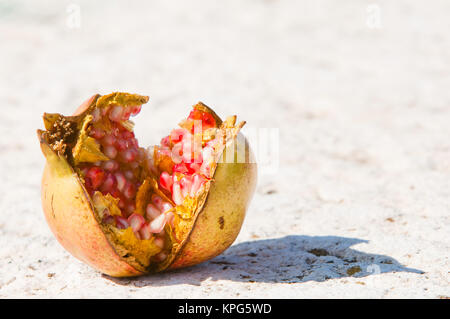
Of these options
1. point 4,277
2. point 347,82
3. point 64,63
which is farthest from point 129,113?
point 64,63

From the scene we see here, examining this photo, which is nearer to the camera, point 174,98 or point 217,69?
point 174,98

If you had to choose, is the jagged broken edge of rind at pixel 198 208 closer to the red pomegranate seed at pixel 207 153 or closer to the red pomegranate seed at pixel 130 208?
the red pomegranate seed at pixel 207 153

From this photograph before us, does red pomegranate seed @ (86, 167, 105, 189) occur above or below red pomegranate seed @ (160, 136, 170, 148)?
below

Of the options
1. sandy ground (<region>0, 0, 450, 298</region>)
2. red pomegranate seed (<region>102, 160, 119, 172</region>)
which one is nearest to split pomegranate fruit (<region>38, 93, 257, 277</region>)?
red pomegranate seed (<region>102, 160, 119, 172</region>)

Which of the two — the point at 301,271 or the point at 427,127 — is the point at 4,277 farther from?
the point at 427,127

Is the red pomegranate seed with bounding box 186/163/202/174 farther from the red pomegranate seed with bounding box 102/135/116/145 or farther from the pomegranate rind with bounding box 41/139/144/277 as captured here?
the pomegranate rind with bounding box 41/139/144/277

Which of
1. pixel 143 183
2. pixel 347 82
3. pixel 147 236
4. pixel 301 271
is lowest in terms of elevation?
pixel 301 271

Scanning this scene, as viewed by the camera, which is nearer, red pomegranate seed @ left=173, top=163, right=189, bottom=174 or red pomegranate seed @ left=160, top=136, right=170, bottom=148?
red pomegranate seed @ left=173, top=163, right=189, bottom=174
